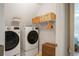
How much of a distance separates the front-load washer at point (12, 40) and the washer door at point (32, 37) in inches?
6.0

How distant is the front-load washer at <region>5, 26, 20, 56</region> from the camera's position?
1348 millimetres

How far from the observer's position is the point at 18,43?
140cm

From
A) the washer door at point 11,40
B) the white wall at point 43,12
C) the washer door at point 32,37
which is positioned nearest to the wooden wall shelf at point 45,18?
the white wall at point 43,12

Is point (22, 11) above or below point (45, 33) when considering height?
above

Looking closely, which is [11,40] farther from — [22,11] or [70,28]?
[70,28]

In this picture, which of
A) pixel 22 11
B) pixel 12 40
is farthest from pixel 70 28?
pixel 12 40

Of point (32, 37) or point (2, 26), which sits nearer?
point (2, 26)

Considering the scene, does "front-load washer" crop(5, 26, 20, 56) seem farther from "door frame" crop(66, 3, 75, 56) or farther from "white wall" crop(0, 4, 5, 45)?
"door frame" crop(66, 3, 75, 56)

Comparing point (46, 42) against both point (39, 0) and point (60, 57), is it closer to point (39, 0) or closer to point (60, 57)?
point (60, 57)

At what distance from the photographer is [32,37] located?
1464 millimetres

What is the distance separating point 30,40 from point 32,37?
0.05 m

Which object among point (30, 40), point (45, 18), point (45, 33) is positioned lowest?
point (30, 40)

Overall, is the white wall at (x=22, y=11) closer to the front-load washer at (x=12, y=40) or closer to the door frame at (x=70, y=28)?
the front-load washer at (x=12, y=40)

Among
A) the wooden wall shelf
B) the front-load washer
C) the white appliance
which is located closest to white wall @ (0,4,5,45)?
the front-load washer
